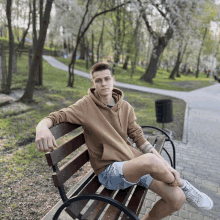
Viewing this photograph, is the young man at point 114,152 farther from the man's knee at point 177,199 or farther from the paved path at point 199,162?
the paved path at point 199,162

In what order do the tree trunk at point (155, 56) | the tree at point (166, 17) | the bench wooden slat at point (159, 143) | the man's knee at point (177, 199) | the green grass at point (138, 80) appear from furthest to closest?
1. the green grass at point (138, 80)
2. the tree trunk at point (155, 56)
3. the tree at point (166, 17)
4. the bench wooden slat at point (159, 143)
5. the man's knee at point (177, 199)

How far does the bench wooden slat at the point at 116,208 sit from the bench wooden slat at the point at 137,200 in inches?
2.1

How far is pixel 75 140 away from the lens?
2.33 meters

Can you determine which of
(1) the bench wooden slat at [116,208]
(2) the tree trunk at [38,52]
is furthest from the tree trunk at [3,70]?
(1) the bench wooden slat at [116,208]

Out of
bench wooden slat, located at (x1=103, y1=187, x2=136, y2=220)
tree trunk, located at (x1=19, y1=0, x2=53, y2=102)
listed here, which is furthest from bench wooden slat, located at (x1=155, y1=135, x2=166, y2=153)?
tree trunk, located at (x1=19, y1=0, x2=53, y2=102)

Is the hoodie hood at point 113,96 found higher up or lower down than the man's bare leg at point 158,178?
higher up

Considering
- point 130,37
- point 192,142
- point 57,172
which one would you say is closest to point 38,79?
point 192,142

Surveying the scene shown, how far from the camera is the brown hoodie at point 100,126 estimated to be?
214 cm

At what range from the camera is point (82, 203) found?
76.9 inches

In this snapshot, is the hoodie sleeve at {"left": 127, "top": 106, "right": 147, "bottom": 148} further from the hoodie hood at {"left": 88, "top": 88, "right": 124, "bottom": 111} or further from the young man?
the hoodie hood at {"left": 88, "top": 88, "right": 124, "bottom": 111}

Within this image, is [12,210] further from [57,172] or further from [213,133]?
[213,133]

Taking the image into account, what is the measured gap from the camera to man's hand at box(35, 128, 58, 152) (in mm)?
1767

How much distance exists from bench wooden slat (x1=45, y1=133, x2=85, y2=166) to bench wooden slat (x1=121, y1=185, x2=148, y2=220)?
2.49 feet

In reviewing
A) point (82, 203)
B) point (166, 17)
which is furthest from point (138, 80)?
point (82, 203)
